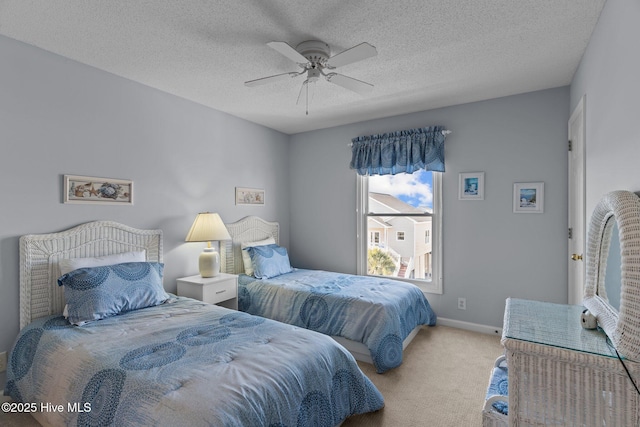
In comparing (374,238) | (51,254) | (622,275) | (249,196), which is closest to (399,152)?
(374,238)

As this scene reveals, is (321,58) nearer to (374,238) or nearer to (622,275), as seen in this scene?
(622,275)

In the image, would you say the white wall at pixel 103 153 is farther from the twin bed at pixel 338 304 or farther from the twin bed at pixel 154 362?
the twin bed at pixel 338 304

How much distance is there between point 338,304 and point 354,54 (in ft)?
6.72

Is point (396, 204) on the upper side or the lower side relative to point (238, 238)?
upper

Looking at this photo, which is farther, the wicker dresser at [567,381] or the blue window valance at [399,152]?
the blue window valance at [399,152]

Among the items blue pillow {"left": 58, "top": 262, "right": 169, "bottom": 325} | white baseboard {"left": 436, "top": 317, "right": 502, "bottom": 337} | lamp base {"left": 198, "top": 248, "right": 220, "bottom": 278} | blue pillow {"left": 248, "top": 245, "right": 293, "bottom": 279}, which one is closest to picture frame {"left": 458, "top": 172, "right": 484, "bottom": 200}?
white baseboard {"left": 436, "top": 317, "right": 502, "bottom": 337}

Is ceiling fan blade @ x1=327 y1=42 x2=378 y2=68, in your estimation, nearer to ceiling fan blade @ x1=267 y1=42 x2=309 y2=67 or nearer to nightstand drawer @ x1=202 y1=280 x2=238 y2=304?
ceiling fan blade @ x1=267 y1=42 x2=309 y2=67

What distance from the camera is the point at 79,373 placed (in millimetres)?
1647

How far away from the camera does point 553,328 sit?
1331mm

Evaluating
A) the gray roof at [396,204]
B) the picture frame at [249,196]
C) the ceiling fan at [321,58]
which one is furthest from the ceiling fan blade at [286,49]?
the gray roof at [396,204]

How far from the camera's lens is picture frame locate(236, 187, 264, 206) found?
4020 millimetres

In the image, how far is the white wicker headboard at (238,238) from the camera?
3.79 meters

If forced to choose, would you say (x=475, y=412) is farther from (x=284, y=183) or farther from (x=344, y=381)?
(x=284, y=183)

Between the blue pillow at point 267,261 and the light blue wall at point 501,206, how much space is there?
1.83 m
